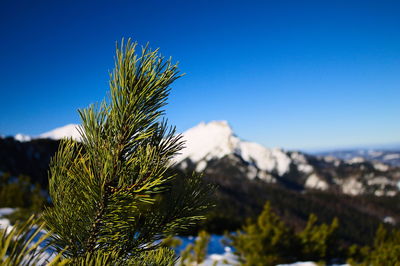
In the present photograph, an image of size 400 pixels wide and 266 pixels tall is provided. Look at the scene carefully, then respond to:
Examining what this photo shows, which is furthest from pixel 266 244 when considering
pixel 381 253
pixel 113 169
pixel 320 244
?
pixel 113 169

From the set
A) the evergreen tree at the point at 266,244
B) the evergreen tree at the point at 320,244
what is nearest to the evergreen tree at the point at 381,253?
the evergreen tree at the point at 320,244

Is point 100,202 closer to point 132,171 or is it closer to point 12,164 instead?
point 132,171

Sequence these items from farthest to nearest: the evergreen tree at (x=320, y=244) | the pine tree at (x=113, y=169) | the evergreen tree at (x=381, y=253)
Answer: the evergreen tree at (x=320, y=244)
the evergreen tree at (x=381, y=253)
the pine tree at (x=113, y=169)

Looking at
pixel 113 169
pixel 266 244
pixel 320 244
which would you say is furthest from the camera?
pixel 320 244

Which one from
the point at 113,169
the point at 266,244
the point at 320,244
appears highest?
the point at 113,169

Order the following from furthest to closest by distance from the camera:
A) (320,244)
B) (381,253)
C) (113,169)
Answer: (320,244) < (381,253) < (113,169)

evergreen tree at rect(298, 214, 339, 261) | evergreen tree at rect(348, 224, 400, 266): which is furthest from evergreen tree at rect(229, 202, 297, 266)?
evergreen tree at rect(348, 224, 400, 266)

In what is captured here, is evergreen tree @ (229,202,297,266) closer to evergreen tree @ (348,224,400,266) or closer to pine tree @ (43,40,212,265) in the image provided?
evergreen tree @ (348,224,400,266)

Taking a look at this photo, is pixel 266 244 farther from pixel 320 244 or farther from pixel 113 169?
pixel 113 169

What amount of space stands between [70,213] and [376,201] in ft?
680

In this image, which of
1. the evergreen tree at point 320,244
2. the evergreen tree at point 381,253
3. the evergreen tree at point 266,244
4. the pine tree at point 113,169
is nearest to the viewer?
the pine tree at point 113,169

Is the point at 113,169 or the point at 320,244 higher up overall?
the point at 113,169

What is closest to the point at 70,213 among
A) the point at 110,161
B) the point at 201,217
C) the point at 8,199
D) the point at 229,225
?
the point at 110,161

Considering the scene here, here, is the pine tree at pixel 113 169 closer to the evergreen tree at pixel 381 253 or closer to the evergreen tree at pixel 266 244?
the evergreen tree at pixel 381 253
